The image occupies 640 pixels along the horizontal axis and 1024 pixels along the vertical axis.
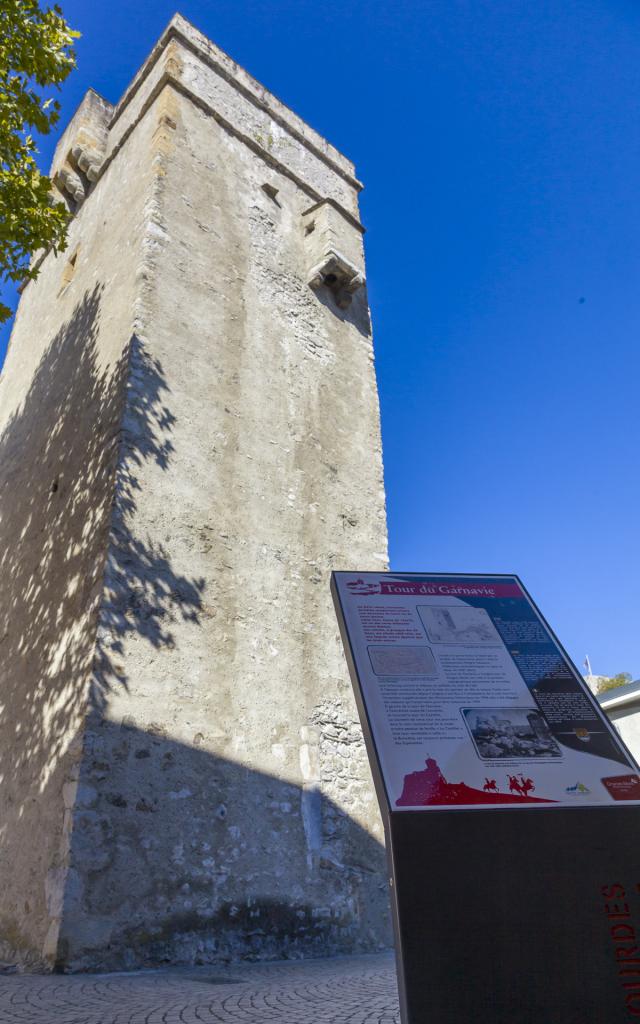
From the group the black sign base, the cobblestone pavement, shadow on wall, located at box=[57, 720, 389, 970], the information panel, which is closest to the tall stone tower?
shadow on wall, located at box=[57, 720, 389, 970]

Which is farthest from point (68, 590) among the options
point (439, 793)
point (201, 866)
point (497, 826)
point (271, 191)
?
point (271, 191)

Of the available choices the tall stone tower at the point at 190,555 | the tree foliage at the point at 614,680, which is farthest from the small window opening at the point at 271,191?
the tree foliage at the point at 614,680

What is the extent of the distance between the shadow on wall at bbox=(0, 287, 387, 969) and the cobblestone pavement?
1.16ft

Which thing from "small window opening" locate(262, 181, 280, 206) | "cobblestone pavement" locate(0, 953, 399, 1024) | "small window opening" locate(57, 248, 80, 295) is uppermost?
"small window opening" locate(262, 181, 280, 206)

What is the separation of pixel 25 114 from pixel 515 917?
19.9 feet

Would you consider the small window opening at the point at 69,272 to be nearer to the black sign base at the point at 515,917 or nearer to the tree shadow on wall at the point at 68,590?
the tree shadow on wall at the point at 68,590

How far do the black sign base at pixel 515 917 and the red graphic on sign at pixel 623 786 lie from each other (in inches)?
4.3

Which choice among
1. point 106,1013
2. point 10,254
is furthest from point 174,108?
point 106,1013

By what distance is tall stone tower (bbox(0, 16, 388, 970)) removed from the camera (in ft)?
14.5

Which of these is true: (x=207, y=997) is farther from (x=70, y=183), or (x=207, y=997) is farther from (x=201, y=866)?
(x=70, y=183)

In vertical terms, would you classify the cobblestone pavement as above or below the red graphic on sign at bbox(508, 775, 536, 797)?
below

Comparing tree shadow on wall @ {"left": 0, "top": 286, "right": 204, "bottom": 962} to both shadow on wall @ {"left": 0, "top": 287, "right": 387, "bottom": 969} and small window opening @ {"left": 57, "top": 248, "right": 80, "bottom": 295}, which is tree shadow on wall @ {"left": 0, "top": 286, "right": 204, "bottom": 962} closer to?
shadow on wall @ {"left": 0, "top": 287, "right": 387, "bottom": 969}

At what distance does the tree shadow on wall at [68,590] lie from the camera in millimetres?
4562

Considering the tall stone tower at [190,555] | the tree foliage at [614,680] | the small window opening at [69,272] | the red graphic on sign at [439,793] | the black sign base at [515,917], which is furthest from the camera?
the tree foliage at [614,680]
